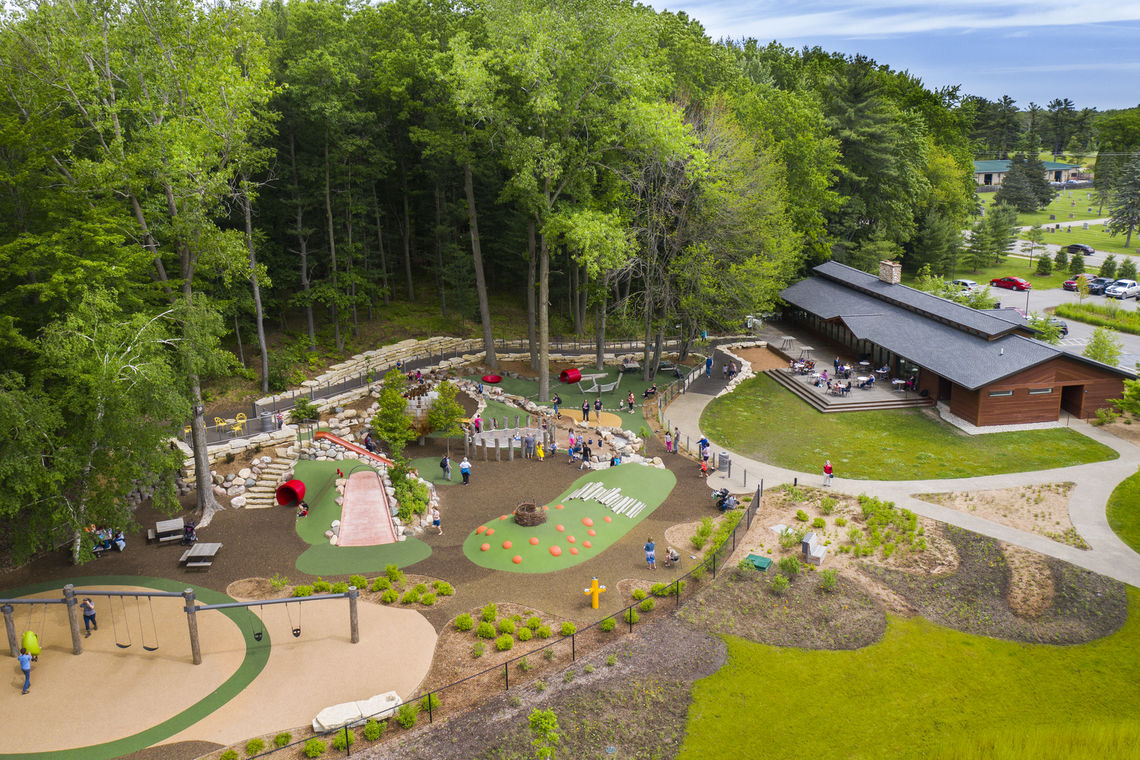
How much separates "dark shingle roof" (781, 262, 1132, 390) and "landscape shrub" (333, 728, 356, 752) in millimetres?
33336

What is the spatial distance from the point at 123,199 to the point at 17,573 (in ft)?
47.1

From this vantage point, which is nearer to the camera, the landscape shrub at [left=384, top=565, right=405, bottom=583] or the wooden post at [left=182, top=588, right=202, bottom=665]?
the wooden post at [left=182, top=588, right=202, bottom=665]

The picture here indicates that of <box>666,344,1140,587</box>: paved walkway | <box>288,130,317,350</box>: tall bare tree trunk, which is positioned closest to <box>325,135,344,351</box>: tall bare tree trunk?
<box>288,130,317,350</box>: tall bare tree trunk

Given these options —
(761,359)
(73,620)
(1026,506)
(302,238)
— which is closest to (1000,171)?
(761,359)

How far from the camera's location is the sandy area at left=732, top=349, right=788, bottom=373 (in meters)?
50.6

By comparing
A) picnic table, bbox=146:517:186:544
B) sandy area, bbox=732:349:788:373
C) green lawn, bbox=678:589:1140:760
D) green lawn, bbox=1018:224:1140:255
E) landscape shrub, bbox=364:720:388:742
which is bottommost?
green lawn, bbox=678:589:1140:760

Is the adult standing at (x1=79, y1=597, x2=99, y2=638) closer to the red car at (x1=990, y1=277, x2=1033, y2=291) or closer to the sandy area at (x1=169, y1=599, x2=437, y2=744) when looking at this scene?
the sandy area at (x1=169, y1=599, x2=437, y2=744)

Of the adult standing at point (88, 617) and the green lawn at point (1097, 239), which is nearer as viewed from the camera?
the adult standing at point (88, 617)

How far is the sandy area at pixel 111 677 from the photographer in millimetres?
18391

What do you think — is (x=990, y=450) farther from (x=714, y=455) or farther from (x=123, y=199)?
(x=123, y=199)

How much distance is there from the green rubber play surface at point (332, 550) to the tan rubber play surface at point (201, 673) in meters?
2.30

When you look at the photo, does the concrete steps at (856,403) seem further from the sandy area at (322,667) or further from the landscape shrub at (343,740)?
the landscape shrub at (343,740)

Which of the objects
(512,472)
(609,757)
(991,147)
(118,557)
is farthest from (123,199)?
(991,147)

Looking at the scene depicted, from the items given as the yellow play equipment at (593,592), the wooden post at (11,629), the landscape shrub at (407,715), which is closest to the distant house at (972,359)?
the yellow play equipment at (593,592)
